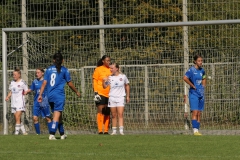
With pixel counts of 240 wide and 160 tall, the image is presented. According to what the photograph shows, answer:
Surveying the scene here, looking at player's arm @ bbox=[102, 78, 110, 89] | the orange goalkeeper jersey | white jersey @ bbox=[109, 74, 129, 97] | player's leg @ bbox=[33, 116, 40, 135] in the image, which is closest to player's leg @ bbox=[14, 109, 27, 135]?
player's leg @ bbox=[33, 116, 40, 135]

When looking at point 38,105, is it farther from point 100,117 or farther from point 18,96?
point 100,117

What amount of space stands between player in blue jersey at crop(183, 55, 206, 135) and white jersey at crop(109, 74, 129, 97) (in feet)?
5.15

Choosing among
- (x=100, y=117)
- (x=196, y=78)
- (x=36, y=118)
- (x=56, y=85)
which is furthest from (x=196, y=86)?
(x=36, y=118)

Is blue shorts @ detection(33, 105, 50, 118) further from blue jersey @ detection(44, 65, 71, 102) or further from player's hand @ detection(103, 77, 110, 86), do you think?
blue jersey @ detection(44, 65, 71, 102)

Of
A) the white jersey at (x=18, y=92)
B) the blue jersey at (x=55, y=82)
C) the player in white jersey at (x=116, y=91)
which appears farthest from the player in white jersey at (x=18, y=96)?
the blue jersey at (x=55, y=82)

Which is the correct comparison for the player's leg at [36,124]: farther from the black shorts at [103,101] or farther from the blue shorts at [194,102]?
the blue shorts at [194,102]

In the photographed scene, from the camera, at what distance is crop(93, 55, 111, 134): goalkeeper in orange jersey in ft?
62.0

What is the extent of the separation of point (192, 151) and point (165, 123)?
22.8 feet

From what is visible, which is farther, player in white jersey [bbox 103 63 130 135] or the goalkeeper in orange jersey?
the goalkeeper in orange jersey

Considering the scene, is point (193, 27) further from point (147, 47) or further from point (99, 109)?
point (99, 109)

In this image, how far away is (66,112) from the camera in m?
20.4

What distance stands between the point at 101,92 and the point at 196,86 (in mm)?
2475

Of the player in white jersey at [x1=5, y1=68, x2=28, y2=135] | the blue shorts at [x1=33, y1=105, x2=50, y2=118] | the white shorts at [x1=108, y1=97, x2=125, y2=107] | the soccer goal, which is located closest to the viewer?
the white shorts at [x1=108, y1=97, x2=125, y2=107]

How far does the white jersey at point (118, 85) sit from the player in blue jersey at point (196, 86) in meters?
1.57
